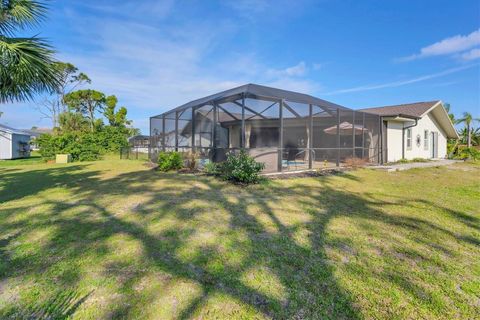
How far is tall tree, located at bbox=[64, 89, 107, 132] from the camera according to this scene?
26.7 metres

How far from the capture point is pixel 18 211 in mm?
4426

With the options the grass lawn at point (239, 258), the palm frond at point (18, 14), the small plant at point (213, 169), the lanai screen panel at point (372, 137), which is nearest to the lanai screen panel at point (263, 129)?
the small plant at point (213, 169)

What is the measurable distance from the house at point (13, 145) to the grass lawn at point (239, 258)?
68.5 ft

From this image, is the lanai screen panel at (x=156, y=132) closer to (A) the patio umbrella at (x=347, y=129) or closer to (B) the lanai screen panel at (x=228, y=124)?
(B) the lanai screen panel at (x=228, y=124)

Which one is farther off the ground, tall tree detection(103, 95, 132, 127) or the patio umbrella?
tall tree detection(103, 95, 132, 127)

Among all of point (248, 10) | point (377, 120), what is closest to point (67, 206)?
point (248, 10)

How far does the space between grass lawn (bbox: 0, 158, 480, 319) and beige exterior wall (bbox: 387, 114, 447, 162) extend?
9.36 meters

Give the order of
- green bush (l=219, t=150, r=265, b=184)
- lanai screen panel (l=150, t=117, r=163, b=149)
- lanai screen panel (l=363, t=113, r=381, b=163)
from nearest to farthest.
Answer: 1. green bush (l=219, t=150, r=265, b=184)
2. lanai screen panel (l=363, t=113, r=381, b=163)
3. lanai screen panel (l=150, t=117, r=163, b=149)

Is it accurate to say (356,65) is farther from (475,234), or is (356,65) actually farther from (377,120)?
(475,234)

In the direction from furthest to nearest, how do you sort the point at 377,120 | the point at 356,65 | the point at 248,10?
the point at 356,65
the point at 377,120
the point at 248,10

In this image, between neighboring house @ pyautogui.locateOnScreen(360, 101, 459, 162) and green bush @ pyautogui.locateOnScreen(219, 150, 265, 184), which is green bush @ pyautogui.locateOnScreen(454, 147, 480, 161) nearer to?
neighboring house @ pyautogui.locateOnScreen(360, 101, 459, 162)

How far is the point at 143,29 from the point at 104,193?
27.0 ft

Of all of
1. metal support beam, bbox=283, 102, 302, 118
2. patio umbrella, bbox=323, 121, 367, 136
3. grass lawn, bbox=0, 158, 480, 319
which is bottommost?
grass lawn, bbox=0, 158, 480, 319

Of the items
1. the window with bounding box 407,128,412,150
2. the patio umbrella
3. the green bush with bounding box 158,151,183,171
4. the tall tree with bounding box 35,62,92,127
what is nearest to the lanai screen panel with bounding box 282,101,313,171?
the patio umbrella
